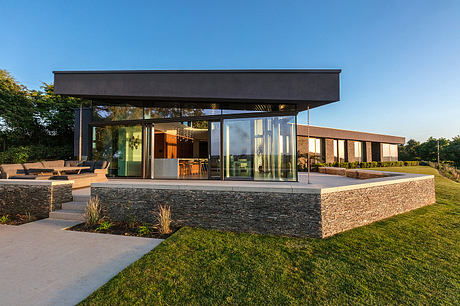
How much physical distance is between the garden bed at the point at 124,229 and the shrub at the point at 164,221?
0.08m

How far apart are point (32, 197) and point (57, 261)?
11.9 feet

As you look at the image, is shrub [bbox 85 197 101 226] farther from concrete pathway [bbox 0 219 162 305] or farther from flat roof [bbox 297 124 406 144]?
flat roof [bbox 297 124 406 144]

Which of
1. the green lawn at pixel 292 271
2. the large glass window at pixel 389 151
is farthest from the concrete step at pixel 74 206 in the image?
the large glass window at pixel 389 151

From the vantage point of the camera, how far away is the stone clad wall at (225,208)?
4.20 m

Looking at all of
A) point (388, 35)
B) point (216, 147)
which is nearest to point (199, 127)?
point (216, 147)

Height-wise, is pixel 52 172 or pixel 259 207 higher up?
pixel 52 172

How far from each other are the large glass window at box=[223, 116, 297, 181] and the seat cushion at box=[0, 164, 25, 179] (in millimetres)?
7715

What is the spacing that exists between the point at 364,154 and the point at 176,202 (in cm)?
2713

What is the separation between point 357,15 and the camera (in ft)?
33.4

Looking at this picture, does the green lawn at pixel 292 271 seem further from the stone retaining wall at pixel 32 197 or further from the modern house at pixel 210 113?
the modern house at pixel 210 113

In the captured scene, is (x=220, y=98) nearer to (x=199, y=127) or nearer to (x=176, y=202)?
(x=199, y=127)

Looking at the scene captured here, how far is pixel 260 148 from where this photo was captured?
8.29m

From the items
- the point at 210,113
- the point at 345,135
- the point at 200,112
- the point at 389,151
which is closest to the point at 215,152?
the point at 210,113

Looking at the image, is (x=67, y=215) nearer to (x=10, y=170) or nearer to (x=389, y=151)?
(x=10, y=170)
